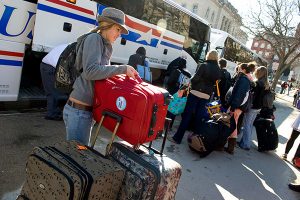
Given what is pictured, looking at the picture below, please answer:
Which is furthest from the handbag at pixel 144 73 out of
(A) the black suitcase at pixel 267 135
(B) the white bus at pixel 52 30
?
(A) the black suitcase at pixel 267 135

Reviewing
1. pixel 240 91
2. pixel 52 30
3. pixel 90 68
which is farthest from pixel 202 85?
pixel 90 68

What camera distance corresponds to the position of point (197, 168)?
5.18m

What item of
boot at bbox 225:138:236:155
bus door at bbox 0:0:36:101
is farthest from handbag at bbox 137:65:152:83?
bus door at bbox 0:0:36:101

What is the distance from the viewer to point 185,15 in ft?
35.9

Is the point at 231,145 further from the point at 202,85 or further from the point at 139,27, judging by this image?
the point at 139,27

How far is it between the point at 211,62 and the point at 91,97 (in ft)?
11.9

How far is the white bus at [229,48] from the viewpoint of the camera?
52.9 feet

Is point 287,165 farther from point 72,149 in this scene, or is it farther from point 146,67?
point 72,149

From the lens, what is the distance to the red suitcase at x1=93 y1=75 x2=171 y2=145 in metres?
2.38

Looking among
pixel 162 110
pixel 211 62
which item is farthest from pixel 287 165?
pixel 162 110

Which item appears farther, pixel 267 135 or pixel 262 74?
pixel 267 135

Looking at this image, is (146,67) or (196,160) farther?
(146,67)

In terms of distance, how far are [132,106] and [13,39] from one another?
3889mm

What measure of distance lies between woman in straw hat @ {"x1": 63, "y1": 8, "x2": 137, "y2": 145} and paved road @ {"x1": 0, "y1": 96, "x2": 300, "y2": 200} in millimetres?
1201
